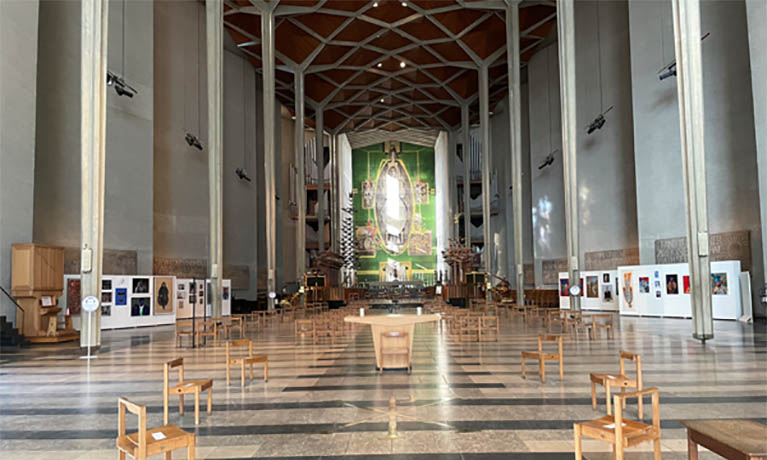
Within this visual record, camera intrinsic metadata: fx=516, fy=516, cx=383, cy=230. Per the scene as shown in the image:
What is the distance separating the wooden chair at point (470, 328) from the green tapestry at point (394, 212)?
29880 mm

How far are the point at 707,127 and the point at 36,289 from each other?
62.0 ft

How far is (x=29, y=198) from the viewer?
1285 centimetres

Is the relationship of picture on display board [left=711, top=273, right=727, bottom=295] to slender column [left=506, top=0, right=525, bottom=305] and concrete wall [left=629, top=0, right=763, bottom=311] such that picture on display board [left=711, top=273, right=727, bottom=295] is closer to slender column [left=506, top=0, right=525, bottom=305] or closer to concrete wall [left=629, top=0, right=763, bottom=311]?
concrete wall [left=629, top=0, right=763, bottom=311]

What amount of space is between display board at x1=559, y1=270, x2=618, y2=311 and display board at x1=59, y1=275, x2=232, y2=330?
1443 centimetres

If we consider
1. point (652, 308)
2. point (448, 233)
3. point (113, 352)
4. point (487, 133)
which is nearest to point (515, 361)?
point (113, 352)

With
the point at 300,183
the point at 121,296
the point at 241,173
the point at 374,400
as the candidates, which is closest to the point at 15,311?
the point at 121,296

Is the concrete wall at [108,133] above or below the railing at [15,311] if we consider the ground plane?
above

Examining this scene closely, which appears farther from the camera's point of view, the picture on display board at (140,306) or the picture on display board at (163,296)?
the picture on display board at (163,296)

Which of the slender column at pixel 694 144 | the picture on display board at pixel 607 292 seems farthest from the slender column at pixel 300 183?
the slender column at pixel 694 144

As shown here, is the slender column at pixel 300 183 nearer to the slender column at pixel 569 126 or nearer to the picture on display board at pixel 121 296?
the picture on display board at pixel 121 296

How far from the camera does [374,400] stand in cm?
549

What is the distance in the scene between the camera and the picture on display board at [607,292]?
20106 mm

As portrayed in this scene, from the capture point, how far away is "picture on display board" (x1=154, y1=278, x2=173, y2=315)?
55.8 feet

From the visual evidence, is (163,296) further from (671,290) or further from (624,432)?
(624,432)
